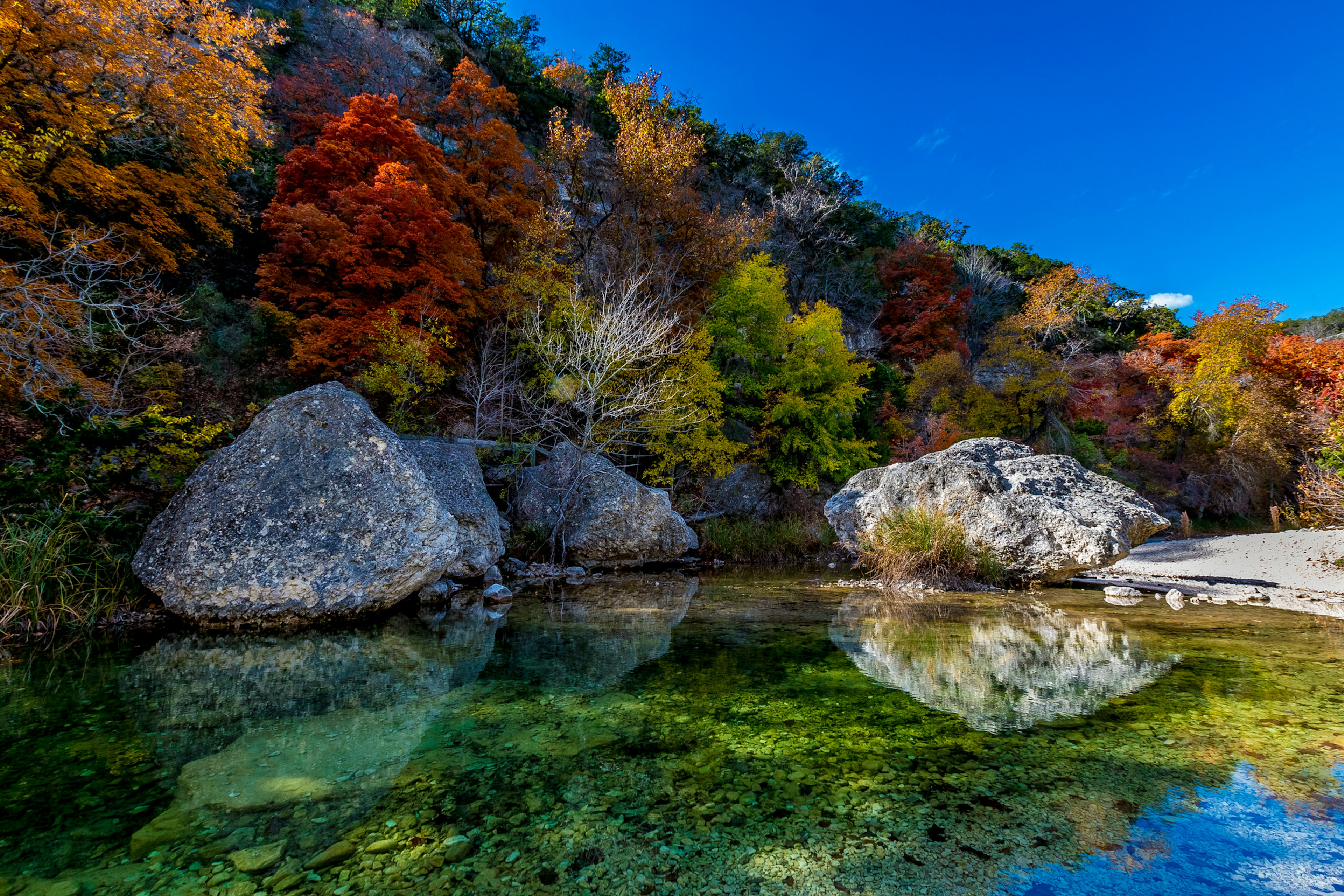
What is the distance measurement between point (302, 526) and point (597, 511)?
20.4 feet

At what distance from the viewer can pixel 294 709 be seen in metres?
3.88

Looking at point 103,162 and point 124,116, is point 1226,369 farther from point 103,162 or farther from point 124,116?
point 103,162

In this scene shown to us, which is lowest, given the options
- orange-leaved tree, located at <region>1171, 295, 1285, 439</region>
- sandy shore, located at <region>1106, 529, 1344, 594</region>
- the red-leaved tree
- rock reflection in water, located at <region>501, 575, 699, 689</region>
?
rock reflection in water, located at <region>501, 575, 699, 689</region>

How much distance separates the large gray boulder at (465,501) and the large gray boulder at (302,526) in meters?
1.69

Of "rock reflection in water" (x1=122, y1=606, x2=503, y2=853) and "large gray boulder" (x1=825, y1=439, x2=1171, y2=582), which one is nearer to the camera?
"rock reflection in water" (x1=122, y1=606, x2=503, y2=853)

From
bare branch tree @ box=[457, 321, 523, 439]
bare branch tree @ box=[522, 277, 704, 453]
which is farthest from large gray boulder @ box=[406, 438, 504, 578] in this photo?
bare branch tree @ box=[457, 321, 523, 439]

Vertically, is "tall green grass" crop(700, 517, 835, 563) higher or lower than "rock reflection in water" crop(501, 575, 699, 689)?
higher

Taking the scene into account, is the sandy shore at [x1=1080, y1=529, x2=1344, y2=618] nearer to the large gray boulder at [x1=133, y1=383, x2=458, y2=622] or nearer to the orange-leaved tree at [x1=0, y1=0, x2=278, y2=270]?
the large gray boulder at [x1=133, y1=383, x2=458, y2=622]

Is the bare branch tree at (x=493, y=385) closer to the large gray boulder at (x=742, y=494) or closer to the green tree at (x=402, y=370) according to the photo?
the green tree at (x=402, y=370)

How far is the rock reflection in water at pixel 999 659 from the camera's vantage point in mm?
3855

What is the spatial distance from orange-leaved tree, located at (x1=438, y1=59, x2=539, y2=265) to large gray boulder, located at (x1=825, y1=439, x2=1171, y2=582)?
14434 mm

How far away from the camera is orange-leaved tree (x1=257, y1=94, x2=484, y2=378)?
13.9 meters

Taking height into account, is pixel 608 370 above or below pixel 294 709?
Answer: above

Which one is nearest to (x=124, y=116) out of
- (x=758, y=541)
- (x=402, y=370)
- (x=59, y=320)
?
(x=59, y=320)
